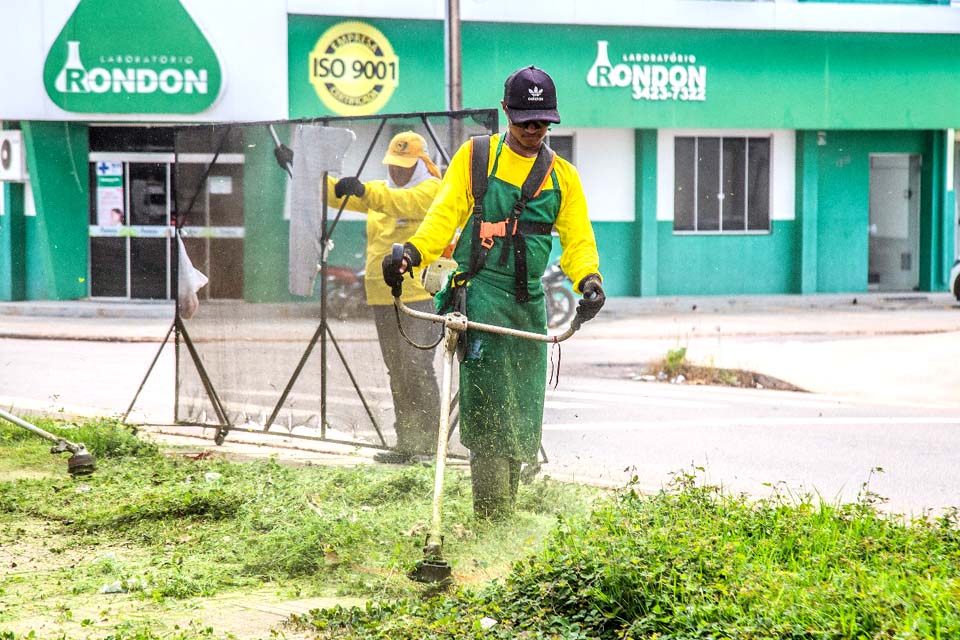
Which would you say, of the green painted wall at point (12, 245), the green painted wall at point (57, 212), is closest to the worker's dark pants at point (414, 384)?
the green painted wall at point (57, 212)

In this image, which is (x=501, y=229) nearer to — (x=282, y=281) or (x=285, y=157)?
(x=285, y=157)

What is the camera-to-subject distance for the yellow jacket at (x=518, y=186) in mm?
5930

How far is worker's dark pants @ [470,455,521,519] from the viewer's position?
6.03m

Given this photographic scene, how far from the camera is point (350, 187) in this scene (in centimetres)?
808

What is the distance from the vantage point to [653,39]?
22953 mm

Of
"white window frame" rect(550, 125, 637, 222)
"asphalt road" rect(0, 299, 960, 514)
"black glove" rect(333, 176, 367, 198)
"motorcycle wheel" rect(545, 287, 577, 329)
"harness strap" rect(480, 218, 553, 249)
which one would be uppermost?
"white window frame" rect(550, 125, 637, 222)

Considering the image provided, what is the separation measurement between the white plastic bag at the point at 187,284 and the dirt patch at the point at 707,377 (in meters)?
5.76

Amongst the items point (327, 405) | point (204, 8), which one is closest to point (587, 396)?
point (327, 405)

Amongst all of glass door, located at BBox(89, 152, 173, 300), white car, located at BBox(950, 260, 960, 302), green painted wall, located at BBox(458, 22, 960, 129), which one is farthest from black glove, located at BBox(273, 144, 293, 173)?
white car, located at BBox(950, 260, 960, 302)

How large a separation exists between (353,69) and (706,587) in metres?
18.2

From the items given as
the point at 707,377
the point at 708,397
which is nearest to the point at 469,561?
the point at 708,397

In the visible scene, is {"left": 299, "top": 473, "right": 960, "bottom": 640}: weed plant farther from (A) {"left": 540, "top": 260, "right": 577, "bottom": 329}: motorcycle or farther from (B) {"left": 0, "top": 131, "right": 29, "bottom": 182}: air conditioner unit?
(B) {"left": 0, "top": 131, "right": 29, "bottom": 182}: air conditioner unit

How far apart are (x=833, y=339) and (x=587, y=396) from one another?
6.68m

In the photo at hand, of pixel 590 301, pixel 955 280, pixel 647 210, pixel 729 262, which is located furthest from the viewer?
A: pixel 729 262
